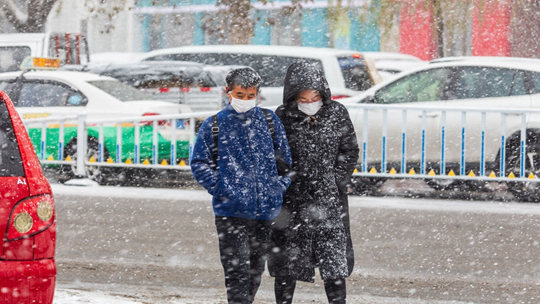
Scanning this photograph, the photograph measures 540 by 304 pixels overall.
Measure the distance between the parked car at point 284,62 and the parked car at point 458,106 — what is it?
7.93ft

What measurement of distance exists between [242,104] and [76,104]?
9264 millimetres

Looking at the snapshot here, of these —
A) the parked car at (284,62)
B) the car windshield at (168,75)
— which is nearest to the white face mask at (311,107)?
the parked car at (284,62)

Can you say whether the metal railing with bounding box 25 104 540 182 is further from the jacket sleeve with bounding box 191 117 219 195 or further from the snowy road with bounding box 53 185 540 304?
the jacket sleeve with bounding box 191 117 219 195

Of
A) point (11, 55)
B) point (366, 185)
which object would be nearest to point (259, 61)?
point (11, 55)

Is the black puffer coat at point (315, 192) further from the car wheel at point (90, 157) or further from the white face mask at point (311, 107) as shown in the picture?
the car wheel at point (90, 157)

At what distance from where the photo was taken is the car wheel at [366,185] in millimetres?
12727

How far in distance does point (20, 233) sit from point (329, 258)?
163 cm

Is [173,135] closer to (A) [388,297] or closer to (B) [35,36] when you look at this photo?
(A) [388,297]

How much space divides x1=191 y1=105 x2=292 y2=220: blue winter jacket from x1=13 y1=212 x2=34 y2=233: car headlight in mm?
946

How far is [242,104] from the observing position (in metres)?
5.26

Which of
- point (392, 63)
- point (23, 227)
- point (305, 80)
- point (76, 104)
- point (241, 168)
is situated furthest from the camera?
point (392, 63)

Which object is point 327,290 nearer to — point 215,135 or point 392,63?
point 215,135

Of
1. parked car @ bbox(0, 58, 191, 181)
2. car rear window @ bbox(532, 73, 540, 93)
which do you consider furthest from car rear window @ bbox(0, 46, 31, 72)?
car rear window @ bbox(532, 73, 540, 93)

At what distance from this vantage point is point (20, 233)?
4547mm
